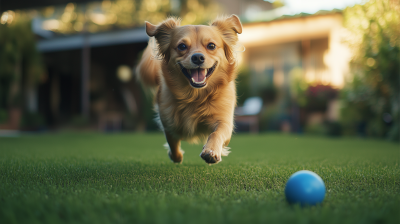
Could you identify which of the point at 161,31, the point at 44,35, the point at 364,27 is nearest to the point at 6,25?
the point at 44,35

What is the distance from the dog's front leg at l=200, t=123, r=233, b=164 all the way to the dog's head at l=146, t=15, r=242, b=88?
1.51 ft

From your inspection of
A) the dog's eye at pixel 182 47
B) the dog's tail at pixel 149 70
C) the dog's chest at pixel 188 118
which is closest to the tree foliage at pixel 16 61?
the dog's tail at pixel 149 70

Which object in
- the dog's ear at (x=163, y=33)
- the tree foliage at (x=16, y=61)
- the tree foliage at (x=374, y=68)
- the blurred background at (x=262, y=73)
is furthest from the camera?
the tree foliage at (x=16, y=61)

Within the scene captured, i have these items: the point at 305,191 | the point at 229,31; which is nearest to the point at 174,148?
the point at 229,31

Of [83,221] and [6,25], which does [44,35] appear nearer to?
[6,25]

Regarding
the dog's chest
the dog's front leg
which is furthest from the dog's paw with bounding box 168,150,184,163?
the dog's front leg

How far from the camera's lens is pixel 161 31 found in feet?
Answer: 10.6

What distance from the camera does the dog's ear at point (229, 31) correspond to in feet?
10.6

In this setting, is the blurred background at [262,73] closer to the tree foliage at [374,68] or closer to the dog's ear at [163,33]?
the tree foliage at [374,68]

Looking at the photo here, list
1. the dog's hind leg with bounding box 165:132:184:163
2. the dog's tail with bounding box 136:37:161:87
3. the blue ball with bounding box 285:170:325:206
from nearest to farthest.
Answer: the blue ball with bounding box 285:170:325:206 → the dog's hind leg with bounding box 165:132:184:163 → the dog's tail with bounding box 136:37:161:87

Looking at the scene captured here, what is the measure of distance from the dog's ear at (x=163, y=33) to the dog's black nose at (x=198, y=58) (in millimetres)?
545

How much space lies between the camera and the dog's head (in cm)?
284

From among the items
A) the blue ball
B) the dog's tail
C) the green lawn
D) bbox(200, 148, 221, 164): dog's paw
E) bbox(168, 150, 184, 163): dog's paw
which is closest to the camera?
the green lawn

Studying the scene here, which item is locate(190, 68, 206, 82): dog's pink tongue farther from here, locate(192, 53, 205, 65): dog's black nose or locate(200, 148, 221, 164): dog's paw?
locate(200, 148, 221, 164): dog's paw
